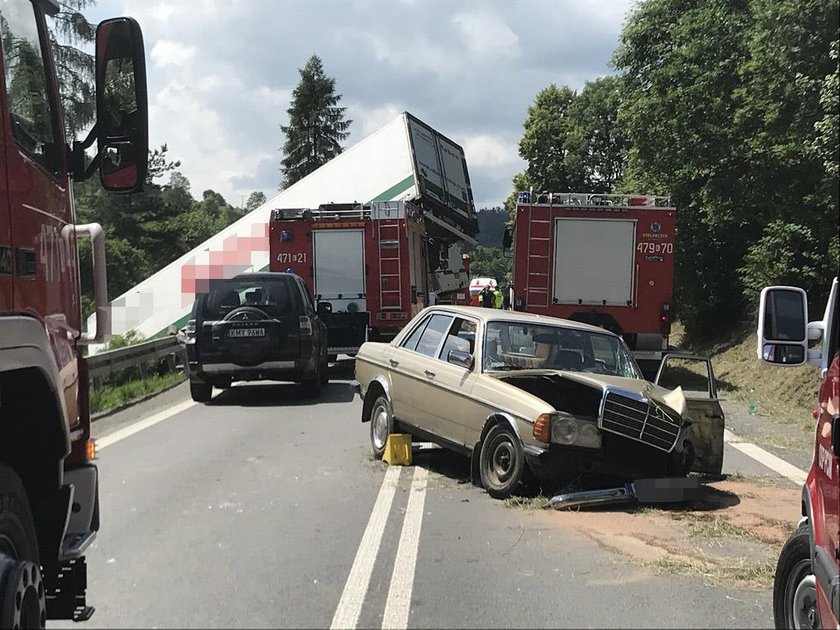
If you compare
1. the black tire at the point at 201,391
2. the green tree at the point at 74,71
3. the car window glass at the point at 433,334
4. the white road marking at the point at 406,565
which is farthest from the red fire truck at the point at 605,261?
the green tree at the point at 74,71

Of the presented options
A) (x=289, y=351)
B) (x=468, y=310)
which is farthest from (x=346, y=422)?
(x=468, y=310)

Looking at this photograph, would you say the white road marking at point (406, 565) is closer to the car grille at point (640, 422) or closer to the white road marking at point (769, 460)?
the car grille at point (640, 422)

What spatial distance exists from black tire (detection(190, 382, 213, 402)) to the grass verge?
975 mm

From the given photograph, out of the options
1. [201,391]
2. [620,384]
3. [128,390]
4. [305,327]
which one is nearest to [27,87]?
[620,384]

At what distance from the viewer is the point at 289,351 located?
1338 cm

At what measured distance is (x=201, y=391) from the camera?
1363 cm

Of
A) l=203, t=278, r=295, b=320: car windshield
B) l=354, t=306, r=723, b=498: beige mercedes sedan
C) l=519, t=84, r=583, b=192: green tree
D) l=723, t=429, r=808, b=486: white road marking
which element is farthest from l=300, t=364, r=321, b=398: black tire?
l=519, t=84, r=583, b=192: green tree

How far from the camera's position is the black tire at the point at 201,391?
44.5ft

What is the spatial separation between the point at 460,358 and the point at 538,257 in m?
8.60

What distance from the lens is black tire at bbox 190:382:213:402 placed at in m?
13.6

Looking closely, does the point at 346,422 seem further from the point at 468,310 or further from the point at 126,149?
the point at 126,149

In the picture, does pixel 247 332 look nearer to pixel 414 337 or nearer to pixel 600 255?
pixel 414 337

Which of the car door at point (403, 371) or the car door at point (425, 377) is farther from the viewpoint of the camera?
the car door at point (403, 371)

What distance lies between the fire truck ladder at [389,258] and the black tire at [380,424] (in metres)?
8.78
